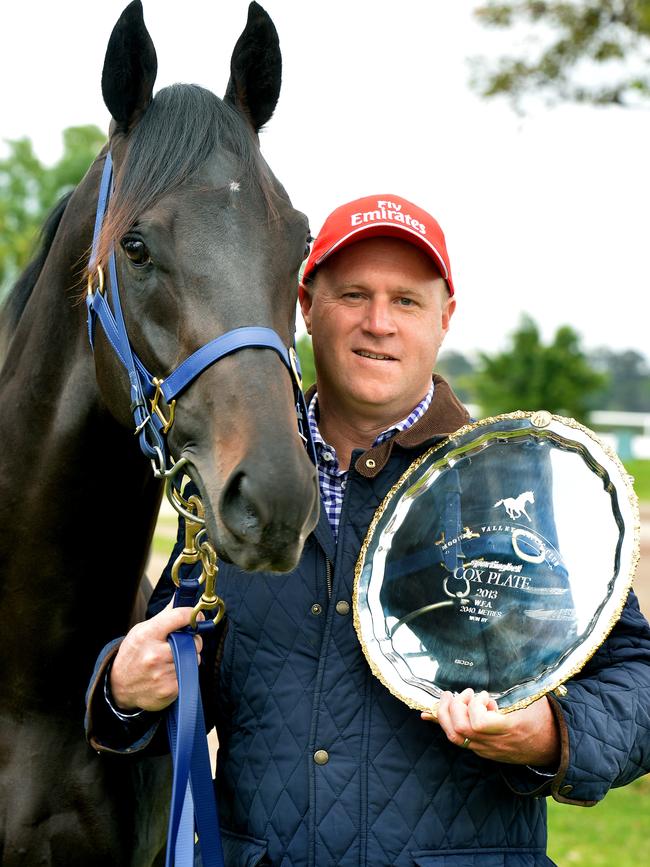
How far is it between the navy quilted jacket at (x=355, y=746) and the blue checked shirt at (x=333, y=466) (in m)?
0.09

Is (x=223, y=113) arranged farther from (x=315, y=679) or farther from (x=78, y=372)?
(x=315, y=679)

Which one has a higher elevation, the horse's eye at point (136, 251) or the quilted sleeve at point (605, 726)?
the horse's eye at point (136, 251)

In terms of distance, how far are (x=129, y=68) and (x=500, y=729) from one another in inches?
69.3

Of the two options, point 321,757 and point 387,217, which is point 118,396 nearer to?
point 387,217

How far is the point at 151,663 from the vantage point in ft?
6.91

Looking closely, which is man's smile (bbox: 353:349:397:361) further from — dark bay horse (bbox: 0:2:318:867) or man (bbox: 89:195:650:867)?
dark bay horse (bbox: 0:2:318:867)

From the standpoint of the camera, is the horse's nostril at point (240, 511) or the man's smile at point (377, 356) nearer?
the horse's nostril at point (240, 511)

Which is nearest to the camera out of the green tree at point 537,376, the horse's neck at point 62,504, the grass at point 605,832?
the horse's neck at point 62,504

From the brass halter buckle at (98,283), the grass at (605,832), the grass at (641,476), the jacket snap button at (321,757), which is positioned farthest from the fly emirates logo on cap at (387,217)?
the grass at (641,476)

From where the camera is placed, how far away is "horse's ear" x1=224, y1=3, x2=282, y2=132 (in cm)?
242

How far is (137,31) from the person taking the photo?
2277 mm

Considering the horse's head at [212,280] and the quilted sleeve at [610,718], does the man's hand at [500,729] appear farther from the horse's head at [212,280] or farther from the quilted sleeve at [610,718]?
the horse's head at [212,280]

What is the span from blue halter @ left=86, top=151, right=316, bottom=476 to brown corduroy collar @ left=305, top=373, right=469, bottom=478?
0.14m

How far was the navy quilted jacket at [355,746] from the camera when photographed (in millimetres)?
2016
